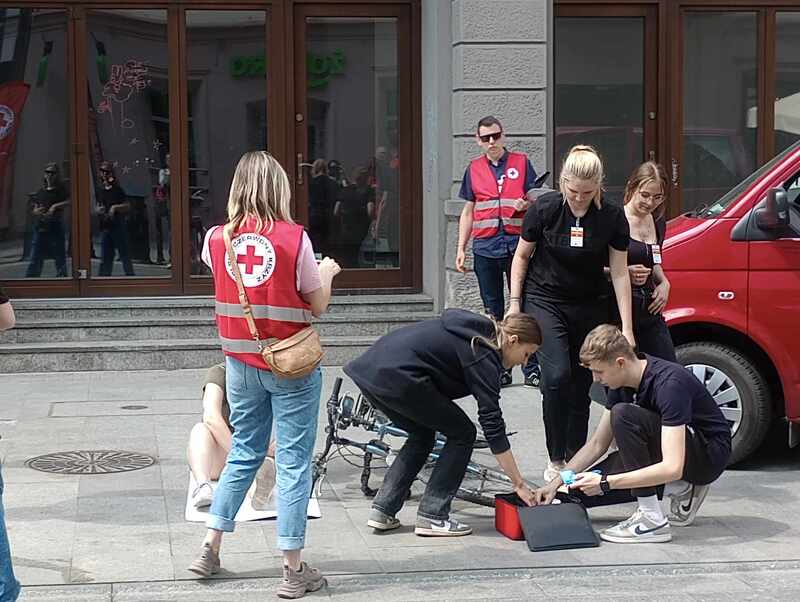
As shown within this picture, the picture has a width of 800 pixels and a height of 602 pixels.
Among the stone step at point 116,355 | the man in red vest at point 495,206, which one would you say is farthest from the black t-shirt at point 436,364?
the stone step at point 116,355

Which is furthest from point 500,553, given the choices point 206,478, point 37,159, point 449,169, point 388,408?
point 37,159

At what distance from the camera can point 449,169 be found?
12.7 m

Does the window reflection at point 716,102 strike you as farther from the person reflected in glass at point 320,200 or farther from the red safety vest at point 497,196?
the person reflected in glass at point 320,200

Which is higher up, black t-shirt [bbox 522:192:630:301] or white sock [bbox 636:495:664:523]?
black t-shirt [bbox 522:192:630:301]

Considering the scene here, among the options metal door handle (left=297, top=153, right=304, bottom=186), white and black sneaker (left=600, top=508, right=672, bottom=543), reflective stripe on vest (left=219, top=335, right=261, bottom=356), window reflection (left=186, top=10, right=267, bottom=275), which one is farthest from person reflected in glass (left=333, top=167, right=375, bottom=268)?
reflective stripe on vest (left=219, top=335, right=261, bottom=356)

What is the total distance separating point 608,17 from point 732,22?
3.84ft

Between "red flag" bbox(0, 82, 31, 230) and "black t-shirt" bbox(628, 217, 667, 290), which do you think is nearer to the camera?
"black t-shirt" bbox(628, 217, 667, 290)

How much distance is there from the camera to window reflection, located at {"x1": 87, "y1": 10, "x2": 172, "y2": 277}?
507 inches

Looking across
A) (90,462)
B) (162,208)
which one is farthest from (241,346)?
Answer: (162,208)

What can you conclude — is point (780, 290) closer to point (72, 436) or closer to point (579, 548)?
point (579, 548)

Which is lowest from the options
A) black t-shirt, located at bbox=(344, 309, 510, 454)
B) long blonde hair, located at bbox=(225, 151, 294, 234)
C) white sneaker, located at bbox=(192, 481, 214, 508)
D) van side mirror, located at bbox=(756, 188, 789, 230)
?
white sneaker, located at bbox=(192, 481, 214, 508)

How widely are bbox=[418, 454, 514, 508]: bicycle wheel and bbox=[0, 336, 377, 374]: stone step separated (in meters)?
4.67

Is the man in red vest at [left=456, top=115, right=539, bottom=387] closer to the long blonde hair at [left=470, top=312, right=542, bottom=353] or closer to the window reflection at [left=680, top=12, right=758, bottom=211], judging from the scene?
the window reflection at [left=680, top=12, right=758, bottom=211]

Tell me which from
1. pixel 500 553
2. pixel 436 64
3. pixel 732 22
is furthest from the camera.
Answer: pixel 732 22
